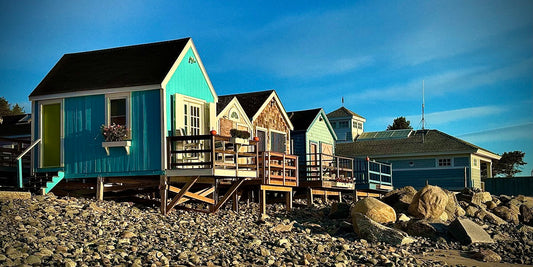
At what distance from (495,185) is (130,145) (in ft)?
88.4

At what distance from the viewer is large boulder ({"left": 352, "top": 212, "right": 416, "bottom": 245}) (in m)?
17.7

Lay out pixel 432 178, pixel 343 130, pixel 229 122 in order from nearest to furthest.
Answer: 1. pixel 229 122
2. pixel 432 178
3. pixel 343 130

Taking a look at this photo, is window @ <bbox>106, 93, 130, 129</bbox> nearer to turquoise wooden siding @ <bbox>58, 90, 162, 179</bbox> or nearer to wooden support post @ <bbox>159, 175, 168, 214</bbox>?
turquoise wooden siding @ <bbox>58, 90, 162, 179</bbox>

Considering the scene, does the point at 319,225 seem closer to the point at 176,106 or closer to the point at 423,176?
the point at 176,106

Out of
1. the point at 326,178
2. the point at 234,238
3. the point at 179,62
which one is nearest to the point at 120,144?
the point at 179,62

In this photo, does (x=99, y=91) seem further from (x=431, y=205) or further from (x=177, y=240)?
(x=431, y=205)

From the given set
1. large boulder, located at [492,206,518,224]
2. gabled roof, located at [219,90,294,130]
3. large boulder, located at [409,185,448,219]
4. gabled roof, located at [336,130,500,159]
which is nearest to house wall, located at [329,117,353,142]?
gabled roof, located at [336,130,500,159]

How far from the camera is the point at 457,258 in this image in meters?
16.8

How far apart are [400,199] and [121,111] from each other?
434 inches

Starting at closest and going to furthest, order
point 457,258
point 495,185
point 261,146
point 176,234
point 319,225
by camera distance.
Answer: point 176,234 → point 457,258 → point 319,225 → point 261,146 → point 495,185

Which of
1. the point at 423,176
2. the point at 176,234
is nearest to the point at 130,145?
the point at 176,234

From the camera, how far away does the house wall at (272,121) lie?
86.9ft

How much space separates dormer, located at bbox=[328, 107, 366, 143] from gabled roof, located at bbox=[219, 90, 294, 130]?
58.5ft

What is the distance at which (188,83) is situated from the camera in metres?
20.1
